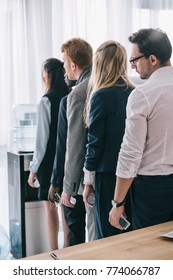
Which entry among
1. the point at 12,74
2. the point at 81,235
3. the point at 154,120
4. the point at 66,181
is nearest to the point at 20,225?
the point at 81,235

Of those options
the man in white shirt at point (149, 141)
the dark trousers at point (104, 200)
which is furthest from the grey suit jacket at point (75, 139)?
the man in white shirt at point (149, 141)

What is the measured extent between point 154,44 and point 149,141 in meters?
0.38

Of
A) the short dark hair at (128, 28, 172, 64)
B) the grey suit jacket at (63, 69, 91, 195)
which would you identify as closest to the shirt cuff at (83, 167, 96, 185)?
the grey suit jacket at (63, 69, 91, 195)

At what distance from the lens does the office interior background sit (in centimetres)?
335

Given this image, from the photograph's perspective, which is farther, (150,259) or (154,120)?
(154,120)

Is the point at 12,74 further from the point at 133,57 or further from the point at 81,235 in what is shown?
the point at 133,57

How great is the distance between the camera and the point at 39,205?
2818 millimetres

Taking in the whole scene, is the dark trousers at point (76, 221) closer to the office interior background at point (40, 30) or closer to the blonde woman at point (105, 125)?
the blonde woman at point (105, 125)

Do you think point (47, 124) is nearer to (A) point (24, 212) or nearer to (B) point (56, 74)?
(B) point (56, 74)

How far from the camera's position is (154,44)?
162 cm

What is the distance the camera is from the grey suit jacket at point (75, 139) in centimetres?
211

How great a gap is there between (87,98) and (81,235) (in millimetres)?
807

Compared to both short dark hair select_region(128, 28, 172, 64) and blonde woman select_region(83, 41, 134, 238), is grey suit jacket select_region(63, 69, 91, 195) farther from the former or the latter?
short dark hair select_region(128, 28, 172, 64)
